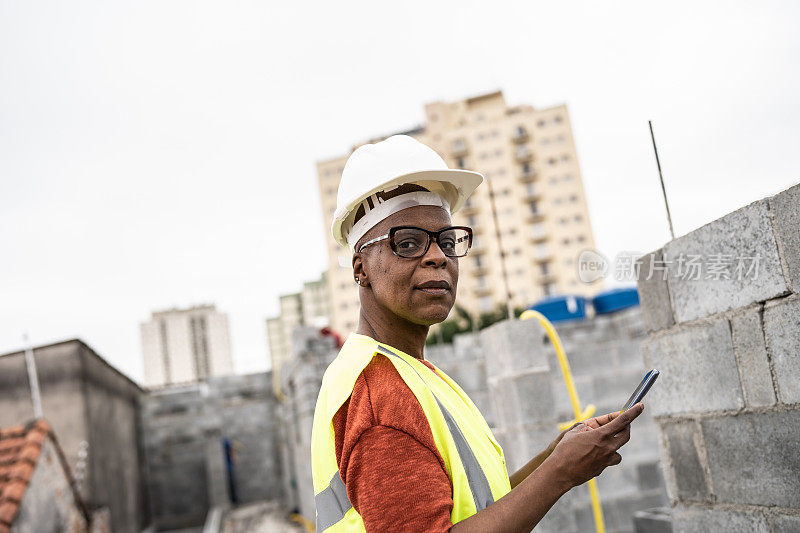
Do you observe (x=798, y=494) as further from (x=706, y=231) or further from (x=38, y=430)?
(x=38, y=430)

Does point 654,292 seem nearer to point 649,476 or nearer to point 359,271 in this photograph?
point 359,271

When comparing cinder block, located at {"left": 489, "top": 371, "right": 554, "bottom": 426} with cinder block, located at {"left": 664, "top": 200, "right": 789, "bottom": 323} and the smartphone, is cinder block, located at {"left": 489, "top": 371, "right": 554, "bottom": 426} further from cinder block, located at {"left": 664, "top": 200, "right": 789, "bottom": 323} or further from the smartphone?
the smartphone

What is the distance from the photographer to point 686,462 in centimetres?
275

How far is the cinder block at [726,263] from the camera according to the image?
2193 mm

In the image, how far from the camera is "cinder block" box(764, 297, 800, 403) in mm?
2111

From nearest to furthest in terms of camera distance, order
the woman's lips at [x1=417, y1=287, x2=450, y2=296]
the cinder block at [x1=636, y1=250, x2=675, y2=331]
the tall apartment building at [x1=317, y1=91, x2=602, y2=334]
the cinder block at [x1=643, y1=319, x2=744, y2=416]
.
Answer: the woman's lips at [x1=417, y1=287, x2=450, y2=296] < the cinder block at [x1=643, y1=319, x2=744, y2=416] < the cinder block at [x1=636, y1=250, x2=675, y2=331] < the tall apartment building at [x1=317, y1=91, x2=602, y2=334]

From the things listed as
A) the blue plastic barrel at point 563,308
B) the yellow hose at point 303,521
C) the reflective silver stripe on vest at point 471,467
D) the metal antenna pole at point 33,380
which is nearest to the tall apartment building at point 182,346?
the yellow hose at point 303,521

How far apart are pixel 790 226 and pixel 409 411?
4.38 feet

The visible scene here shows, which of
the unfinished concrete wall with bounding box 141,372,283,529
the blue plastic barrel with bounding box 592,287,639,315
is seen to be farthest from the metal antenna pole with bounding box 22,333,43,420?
the blue plastic barrel with bounding box 592,287,639,315

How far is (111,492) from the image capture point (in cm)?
970

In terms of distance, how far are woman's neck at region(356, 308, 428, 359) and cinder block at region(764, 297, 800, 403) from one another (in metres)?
1.13

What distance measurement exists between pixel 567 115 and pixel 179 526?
58.7 m

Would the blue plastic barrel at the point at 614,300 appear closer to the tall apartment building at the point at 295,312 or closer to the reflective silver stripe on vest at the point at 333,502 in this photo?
the reflective silver stripe on vest at the point at 333,502

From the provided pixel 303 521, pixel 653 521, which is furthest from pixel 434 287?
pixel 303 521
